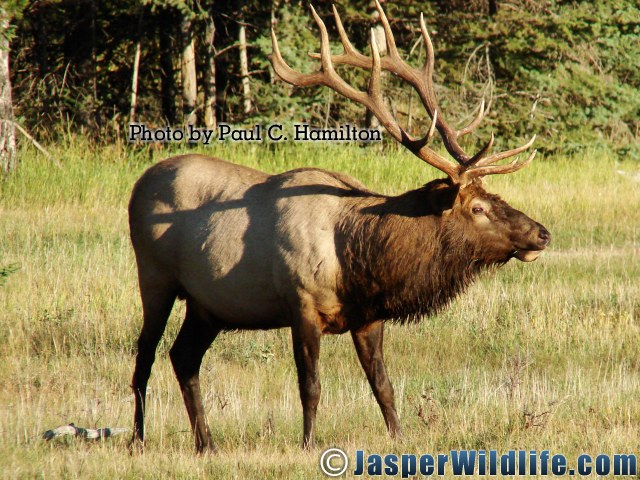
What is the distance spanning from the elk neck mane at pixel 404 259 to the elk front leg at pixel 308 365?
0.31 m

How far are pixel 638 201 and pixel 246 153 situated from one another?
6265 mm

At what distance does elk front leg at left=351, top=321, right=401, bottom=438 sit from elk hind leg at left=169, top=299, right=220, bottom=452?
945 millimetres

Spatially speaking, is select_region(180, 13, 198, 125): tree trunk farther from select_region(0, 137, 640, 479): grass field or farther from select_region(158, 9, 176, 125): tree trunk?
select_region(0, 137, 640, 479): grass field

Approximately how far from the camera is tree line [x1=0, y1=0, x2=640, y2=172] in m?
19.2

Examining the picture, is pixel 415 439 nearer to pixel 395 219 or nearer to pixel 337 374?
pixel 395 219

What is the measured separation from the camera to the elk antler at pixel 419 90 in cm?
631

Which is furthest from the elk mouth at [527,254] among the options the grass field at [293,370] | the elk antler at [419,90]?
the grass field at [293,370]

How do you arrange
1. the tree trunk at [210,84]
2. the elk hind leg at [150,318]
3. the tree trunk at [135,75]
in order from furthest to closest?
the tree trunk at [135,75] → the tree trunk at [210,84] → the elk hind leg at [150,318]

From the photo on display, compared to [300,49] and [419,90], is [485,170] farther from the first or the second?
[300,49]

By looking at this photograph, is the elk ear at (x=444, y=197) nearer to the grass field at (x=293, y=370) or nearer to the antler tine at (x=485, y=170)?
the antler tine at (x=485, y=170)

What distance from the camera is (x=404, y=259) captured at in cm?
631

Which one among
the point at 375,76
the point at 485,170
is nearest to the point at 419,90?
the point at 375,76

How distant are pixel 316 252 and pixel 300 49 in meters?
12.7

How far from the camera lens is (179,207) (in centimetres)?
672
